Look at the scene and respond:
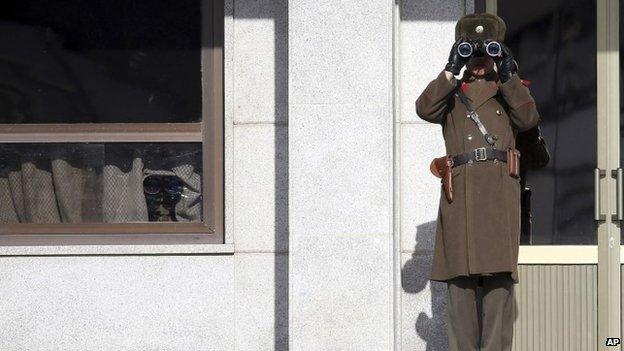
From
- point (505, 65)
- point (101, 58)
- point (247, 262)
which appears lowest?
point (247, 262)

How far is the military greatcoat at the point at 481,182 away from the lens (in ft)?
22.1

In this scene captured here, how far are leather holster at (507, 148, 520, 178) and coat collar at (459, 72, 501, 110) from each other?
0.28m

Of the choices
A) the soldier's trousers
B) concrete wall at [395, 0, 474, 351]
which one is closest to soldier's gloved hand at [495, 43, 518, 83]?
the soldier's trousers

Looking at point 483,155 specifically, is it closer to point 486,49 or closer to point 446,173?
point 446,173

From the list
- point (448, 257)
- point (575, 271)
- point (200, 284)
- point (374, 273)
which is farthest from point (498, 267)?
point (200, 284)

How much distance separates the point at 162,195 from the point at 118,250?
451 mm

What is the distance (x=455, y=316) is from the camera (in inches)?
269

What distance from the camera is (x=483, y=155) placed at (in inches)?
267

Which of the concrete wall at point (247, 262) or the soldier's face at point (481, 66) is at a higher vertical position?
the soldier's face at point (481, 66)

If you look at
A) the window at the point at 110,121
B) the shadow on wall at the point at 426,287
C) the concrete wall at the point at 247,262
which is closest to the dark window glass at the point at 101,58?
the window at the point at 110,121

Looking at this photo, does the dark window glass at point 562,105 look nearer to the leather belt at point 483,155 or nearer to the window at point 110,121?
the leather belt at point 483,155

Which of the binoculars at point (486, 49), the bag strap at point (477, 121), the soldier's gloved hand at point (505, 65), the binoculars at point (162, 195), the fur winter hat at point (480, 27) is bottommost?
the binoculars at point (162, 195)

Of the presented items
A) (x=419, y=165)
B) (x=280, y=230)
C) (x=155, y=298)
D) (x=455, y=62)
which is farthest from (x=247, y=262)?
(x=455, y=62)

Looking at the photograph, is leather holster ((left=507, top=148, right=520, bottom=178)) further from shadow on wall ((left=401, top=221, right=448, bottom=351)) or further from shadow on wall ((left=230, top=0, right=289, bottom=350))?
shadow on wall ((left=230, top=0, right=289, bottom=350))
